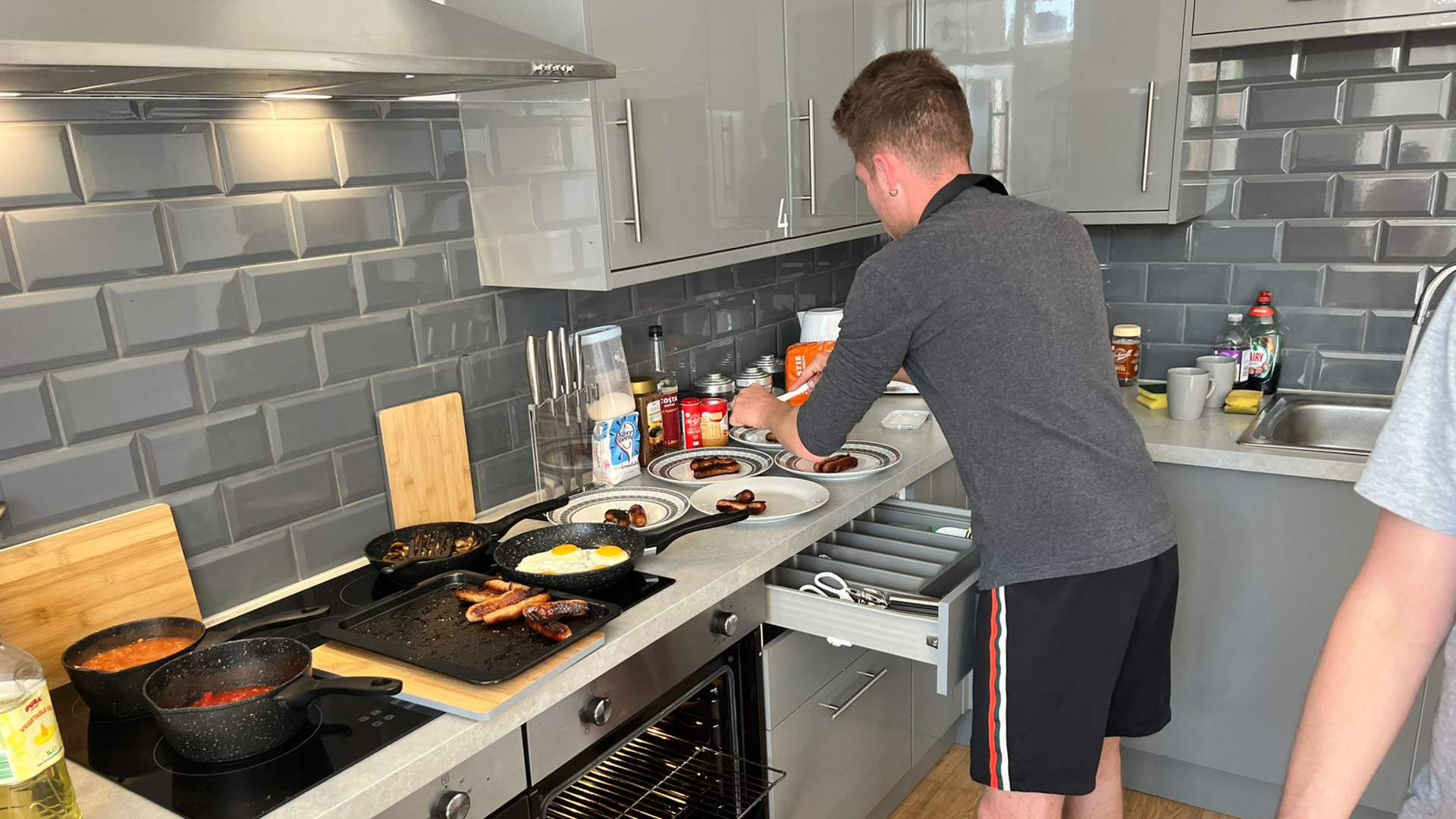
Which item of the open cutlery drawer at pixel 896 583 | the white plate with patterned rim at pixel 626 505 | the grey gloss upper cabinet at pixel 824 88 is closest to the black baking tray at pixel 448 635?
the white plate with patterned rim at pixel 626 505

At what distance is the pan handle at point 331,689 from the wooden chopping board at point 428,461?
0.70m

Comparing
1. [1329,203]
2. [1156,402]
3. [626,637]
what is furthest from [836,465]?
[1329,203]

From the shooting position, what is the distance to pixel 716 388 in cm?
237

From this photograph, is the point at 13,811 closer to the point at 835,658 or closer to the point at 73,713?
the point at 73,713

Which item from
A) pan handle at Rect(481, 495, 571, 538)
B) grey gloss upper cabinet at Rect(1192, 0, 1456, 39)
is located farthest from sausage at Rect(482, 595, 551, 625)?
grey gloss upper cabinet at Rect(1192, 0, 1456, 39)

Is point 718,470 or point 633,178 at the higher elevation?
Result: point 633,178

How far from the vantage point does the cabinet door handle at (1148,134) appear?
2.40 m

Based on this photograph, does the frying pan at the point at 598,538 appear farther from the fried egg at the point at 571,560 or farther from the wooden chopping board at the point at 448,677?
the wooden chopping board at the point at 448,677

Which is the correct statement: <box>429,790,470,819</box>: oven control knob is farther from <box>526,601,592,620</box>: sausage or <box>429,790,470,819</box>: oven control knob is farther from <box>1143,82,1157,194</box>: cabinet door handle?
<box>1143,82,1157,194</box>: cabinet door handle

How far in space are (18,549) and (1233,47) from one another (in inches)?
111

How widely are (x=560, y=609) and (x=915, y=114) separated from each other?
3.23 ft

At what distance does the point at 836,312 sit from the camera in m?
2.64

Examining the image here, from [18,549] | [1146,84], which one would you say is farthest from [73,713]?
[1146,84]

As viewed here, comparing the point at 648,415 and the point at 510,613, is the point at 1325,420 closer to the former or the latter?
the point at 648,415
